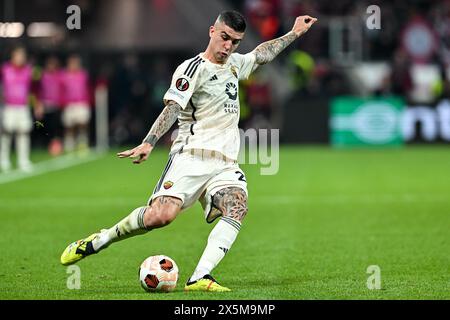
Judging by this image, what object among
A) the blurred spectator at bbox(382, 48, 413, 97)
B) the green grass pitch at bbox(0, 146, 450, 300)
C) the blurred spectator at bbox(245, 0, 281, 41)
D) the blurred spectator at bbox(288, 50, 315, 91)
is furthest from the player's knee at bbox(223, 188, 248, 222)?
the blurred spectator at bbox(245, 0, 281, 41)

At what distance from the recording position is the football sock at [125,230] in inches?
339

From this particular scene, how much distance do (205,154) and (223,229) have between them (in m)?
0.67

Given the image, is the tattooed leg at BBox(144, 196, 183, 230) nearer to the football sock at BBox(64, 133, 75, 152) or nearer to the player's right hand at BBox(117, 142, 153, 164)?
the player's right hand at BBox(117, 142, 153, 164)

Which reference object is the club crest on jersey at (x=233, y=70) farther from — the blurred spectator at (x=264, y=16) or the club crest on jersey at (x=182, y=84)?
the blurred spectator at (x=264, y=16)

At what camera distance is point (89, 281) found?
9.11m

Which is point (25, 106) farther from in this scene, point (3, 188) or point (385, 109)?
point (385, 109)

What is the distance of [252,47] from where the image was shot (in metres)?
30.6

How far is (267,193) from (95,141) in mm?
13684

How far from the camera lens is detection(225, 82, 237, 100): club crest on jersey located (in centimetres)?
891

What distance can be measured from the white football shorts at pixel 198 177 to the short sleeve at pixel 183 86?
0.50 metres

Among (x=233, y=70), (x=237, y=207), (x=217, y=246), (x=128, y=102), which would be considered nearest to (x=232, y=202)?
(x=237, y=207)

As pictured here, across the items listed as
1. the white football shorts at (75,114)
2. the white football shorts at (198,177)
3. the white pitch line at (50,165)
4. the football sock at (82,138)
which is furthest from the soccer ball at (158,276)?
the football sock at (82,138)

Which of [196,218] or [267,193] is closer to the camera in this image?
[196,218]

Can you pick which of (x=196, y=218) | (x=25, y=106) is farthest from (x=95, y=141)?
(x=196, y=218)
